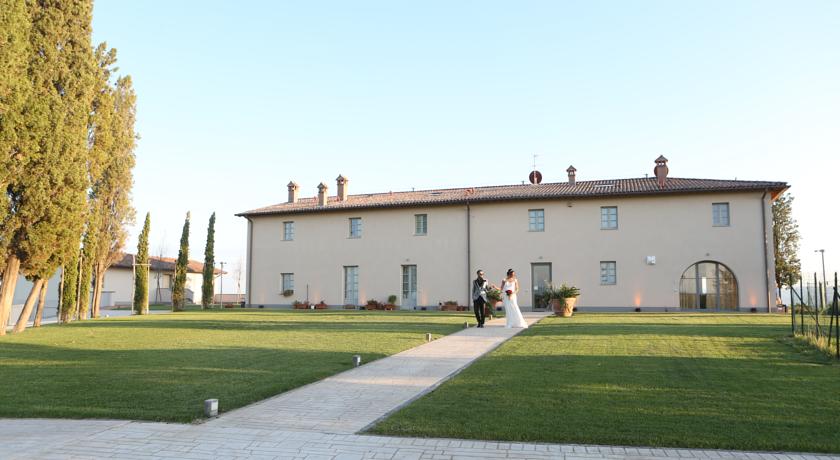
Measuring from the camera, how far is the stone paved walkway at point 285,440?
4297 millimetres

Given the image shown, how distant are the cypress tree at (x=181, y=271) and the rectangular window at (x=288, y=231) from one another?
459cm

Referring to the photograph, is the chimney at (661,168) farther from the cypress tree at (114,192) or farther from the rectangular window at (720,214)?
the cypress tree at (114,192)

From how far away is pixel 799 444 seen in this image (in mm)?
4328

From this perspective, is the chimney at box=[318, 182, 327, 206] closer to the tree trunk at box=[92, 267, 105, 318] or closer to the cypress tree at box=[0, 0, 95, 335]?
the tree trunk at box=[92, 267, 105, 318]

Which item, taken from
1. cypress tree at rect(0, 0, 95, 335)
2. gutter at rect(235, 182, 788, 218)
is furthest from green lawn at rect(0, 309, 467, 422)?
gutter at rect(235, 182, 788, 218)

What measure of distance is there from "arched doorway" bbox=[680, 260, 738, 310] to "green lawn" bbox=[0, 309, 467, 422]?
12.3m

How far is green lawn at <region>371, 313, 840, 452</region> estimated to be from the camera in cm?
468

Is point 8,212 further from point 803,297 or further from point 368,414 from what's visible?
point 803,297

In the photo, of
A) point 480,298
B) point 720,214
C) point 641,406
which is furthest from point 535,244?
point 641,406

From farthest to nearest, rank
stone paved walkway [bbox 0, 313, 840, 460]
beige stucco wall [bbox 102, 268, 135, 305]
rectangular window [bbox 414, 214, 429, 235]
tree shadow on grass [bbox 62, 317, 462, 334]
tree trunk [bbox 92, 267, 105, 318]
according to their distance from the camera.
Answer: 1. beige stucco wall [bbox 102, 268, 135, 305]
2. rectangular window [bbox 414, 214, 429, 235]
3. tree trunk [bbox 92, 267, 105, 318]
4. tree shadow on grass [bbox 62, 317, 462, 334]
5. stone paved walkway [bbox 0, 313, 840, 460]

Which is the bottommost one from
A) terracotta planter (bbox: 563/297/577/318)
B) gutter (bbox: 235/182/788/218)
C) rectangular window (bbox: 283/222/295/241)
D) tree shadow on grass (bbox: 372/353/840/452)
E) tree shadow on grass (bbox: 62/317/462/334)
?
tree shadow on grass (bbox: 62/317/462/334)

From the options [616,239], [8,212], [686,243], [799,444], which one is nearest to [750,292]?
[686,243]

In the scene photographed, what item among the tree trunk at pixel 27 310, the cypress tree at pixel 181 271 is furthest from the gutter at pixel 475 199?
the tree trunk at pixel 27 310

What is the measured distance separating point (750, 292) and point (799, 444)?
2090 cm
